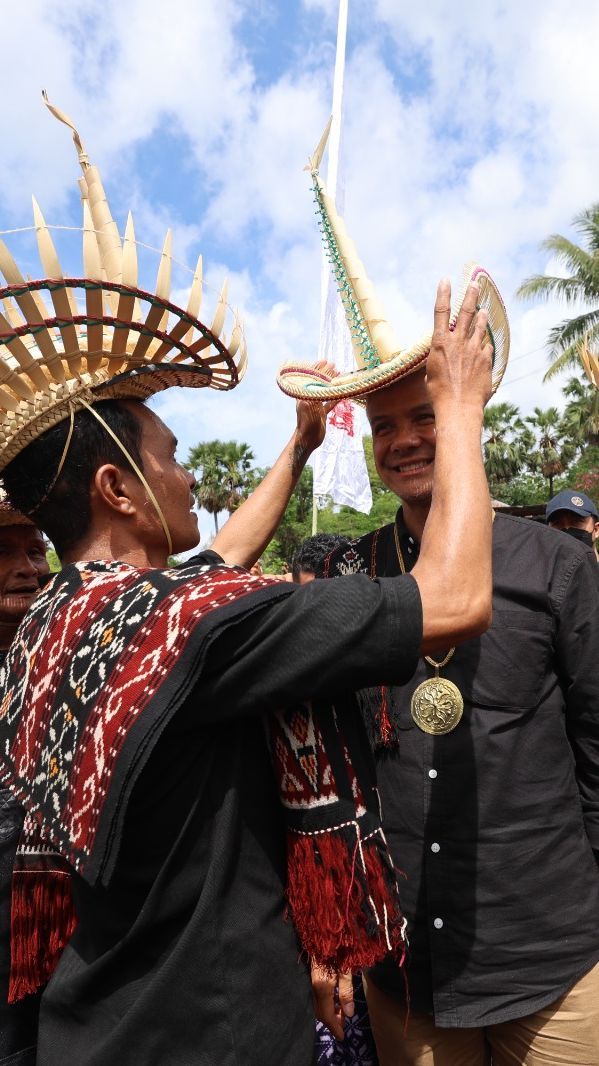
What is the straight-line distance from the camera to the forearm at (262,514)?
7.86 feet

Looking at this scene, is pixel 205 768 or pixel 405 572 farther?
pixel 405 572

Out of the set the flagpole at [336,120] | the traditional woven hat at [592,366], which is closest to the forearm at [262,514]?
the traditional woven hat at [592,366]

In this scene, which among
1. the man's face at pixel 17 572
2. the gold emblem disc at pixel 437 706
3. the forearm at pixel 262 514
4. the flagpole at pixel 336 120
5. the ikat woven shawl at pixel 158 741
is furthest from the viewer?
the flagpole at pixel 336 120

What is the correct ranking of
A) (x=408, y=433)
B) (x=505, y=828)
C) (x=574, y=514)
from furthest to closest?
(x=574, y=514), (x=408, y=433), (x=505, y=828)

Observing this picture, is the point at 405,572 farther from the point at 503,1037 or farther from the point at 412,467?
the point at 503,1037

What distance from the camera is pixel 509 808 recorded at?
209 centimetres

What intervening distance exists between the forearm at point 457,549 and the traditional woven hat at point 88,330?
2.46 ft

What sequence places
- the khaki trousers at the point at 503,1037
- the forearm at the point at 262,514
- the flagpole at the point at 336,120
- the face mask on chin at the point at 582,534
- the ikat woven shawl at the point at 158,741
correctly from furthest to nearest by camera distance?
1. the flagpole at the point at 336,120
2. the face mask on chin at the point at 582,534
3. the forearm at the point at 262,514
4. the khaki trousers at the point at 503,1037
5. the ikat woven shawl at the point at 158,741

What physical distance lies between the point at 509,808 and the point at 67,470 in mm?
1540

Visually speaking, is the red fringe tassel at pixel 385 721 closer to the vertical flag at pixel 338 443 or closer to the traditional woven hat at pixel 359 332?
the traditional woven hat at pixel 359 332

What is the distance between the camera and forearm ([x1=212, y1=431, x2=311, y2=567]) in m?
2.40

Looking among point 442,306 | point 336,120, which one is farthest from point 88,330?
point 336,120

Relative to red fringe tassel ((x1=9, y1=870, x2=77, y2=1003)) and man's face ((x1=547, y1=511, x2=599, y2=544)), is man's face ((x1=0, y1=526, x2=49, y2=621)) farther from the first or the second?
man's face ((x1=547, y1=511, x2=599, y2=544))

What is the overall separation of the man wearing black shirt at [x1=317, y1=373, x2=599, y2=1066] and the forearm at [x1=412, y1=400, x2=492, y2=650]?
0.79 m
